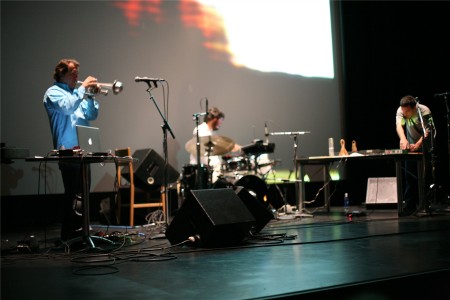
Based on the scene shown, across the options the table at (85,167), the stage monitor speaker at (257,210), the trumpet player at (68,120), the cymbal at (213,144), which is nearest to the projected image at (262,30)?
the cymbal at (213,144)

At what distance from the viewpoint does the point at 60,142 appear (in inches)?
158

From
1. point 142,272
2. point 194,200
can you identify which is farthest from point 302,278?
point 194,200

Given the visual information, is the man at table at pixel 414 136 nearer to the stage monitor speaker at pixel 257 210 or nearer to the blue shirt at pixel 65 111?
the stage monitor speaker at pixel 257 210

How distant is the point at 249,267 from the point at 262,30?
212 inches

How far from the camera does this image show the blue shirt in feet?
12.8

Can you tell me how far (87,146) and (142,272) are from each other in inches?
50.0

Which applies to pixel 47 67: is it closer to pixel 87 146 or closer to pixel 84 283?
pixel 87 146

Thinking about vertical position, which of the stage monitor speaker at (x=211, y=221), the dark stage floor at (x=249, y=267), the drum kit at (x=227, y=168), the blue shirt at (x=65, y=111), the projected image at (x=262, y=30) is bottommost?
the dark stage floor at (x=249, y=267)

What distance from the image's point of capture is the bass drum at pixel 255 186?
5684 mm

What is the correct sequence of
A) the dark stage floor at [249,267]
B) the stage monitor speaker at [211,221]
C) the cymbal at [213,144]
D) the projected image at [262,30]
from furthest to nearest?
the projected image at [262,30]
the cymbal at [213,144]
the stage monitor speaker at [211,221]
the dark stage floor at [249,267]

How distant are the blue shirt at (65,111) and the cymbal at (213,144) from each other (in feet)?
6.37

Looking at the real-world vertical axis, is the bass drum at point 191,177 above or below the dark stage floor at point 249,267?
above

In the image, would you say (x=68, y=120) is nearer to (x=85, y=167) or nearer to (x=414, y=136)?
(x=85, y=167)

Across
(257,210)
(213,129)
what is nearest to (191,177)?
(213,129)
